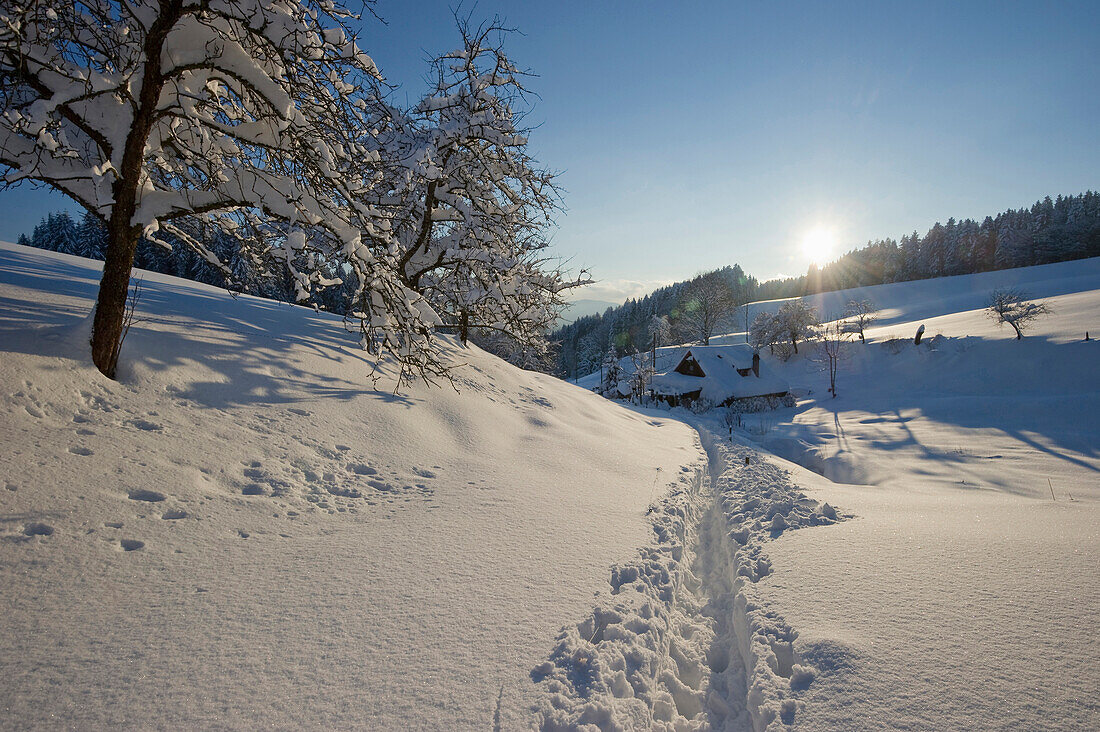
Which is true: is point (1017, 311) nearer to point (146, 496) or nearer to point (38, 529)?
point (146, 496)

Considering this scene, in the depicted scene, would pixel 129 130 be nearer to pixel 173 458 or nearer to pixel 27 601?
pixel 173 458

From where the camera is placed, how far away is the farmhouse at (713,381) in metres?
35.7

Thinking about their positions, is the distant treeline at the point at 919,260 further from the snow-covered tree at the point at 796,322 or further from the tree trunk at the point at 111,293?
the tree trunk at the point at 111,293

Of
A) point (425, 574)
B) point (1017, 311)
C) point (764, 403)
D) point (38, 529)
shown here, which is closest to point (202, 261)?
point (38, 529)

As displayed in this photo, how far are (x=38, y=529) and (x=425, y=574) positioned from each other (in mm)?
2286

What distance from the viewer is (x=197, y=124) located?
438cm

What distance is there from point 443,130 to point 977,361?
4214cm

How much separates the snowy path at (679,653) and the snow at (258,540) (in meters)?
0.21

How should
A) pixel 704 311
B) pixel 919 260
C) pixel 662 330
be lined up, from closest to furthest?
pixel 704 311 < pixel 662 330 < pixel 919 260

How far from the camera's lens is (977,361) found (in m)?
32.1

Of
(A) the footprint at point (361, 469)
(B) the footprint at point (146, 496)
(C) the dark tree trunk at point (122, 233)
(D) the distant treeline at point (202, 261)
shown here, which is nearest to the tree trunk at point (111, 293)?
(C) the dark tree trunk at point (122, 233)

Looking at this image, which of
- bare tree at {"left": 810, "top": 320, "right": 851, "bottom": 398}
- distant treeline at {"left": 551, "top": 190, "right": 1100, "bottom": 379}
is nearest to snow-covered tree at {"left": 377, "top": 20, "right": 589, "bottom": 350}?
bare tree at {"left": 810, "top": 320, "right": 851, "bottom": 398}

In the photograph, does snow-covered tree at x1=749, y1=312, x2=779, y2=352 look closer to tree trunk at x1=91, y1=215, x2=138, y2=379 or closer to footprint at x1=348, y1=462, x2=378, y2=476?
footprint at x1=348, y1=462, x2=378, y2=476

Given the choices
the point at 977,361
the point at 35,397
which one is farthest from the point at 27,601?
the point at 977,361
